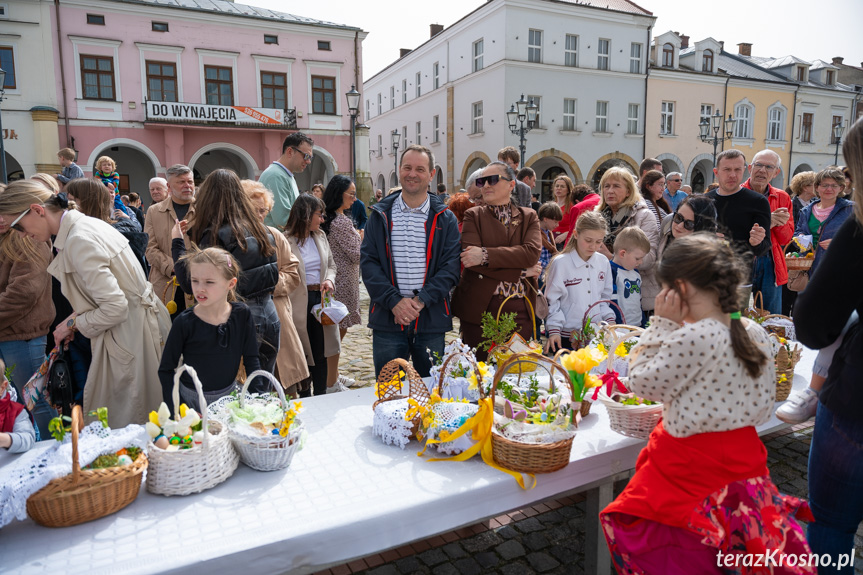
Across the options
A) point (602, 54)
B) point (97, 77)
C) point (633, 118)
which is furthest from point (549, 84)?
point (97, 77)

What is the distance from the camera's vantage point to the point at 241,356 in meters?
2.79

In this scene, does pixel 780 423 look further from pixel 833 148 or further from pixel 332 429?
pixel 833 148

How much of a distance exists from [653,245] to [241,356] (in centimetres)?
340

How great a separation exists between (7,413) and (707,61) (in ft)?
110

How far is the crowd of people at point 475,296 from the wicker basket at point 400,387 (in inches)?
27.0

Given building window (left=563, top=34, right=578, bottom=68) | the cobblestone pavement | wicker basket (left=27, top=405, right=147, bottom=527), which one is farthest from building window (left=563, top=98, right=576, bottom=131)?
wicker basket (left=27, top=405, right=147, bottom=527)

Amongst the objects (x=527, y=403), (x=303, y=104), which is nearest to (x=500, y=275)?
(x=527, y=403)

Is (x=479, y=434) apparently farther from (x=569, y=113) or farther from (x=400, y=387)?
(x=569, y=113)

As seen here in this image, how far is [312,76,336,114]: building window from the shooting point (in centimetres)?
2234

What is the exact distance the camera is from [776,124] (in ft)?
100

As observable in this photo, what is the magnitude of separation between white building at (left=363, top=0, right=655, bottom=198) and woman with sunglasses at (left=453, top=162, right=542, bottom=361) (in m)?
21.4

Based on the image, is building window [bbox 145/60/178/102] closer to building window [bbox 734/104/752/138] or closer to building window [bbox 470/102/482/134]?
building window [bbox 470/102/482/134]

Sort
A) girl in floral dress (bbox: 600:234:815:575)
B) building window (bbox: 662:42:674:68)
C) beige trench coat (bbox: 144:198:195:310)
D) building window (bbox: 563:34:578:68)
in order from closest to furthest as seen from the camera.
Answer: girl in floral dress (bbox: 600:234:815:575) < beige trench coat (bbox: 144:198:195:310) < building window (bbox: 563:34:578:68) < building window (bbox: 662:42:674:68)

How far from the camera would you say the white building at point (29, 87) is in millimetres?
17688
